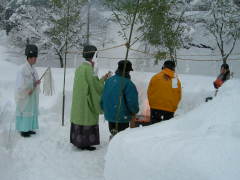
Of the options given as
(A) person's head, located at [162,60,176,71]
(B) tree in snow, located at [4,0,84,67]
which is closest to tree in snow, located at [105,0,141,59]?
(A) person's head, located at [162,60,176,71]

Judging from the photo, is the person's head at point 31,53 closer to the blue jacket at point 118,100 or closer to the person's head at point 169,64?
the blue jacket at point 118,100

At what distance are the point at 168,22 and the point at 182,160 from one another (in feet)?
25.7

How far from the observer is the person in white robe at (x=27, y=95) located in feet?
22.4

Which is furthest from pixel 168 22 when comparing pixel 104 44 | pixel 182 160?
pixel 104 44

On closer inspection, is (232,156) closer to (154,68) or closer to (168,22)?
(168,22)

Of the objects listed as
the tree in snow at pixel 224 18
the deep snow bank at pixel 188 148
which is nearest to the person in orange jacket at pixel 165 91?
the deep snow bank at pixel 188 148

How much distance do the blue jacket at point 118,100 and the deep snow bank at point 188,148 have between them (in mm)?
1385

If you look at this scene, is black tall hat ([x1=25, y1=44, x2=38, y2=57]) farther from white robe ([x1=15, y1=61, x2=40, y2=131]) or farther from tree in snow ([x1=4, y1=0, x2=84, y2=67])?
tree in snow ([x1=4, y1=0, x2=84, y2=67])

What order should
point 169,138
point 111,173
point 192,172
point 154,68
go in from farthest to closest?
point 154,68 < point 111,173 < point 169,138 < point 192,172

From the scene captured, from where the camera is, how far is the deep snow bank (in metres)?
2.56

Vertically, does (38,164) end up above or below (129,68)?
below

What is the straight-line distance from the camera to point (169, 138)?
325 cm

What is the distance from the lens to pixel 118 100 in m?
5.36

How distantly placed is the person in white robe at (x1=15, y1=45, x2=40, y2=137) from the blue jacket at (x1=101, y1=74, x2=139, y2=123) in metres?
1.99
